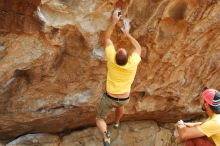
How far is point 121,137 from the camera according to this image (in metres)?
8.91

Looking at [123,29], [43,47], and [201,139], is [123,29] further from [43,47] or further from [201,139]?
[201,139]

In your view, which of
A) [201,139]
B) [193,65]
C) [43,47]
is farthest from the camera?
[193,65]

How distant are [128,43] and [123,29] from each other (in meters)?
0.36

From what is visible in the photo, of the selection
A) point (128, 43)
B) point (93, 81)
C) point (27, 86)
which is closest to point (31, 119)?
point (27, 86)

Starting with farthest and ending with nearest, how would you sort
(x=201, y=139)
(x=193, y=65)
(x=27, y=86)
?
(x=193, y=65) < (x=27, y=86) < (x=201, y=139)

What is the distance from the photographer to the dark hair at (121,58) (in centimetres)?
598

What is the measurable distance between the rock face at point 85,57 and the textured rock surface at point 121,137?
6.2 inches

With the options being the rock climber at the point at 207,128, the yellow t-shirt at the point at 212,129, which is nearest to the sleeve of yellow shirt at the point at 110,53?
the rock climber at the point at 207,128

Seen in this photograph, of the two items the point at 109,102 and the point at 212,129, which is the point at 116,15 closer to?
the point at 109,102

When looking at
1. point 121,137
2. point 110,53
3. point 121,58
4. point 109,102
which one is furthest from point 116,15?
point 121,137

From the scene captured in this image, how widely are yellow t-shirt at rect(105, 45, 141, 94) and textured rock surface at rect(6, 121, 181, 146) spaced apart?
2.37 meters

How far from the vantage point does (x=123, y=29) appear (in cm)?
684

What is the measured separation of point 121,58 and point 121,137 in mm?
3242

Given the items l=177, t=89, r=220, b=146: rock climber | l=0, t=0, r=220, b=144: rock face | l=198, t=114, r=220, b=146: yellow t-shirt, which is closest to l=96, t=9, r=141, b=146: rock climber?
l=0, t=0, r=220, b=144: rock face
